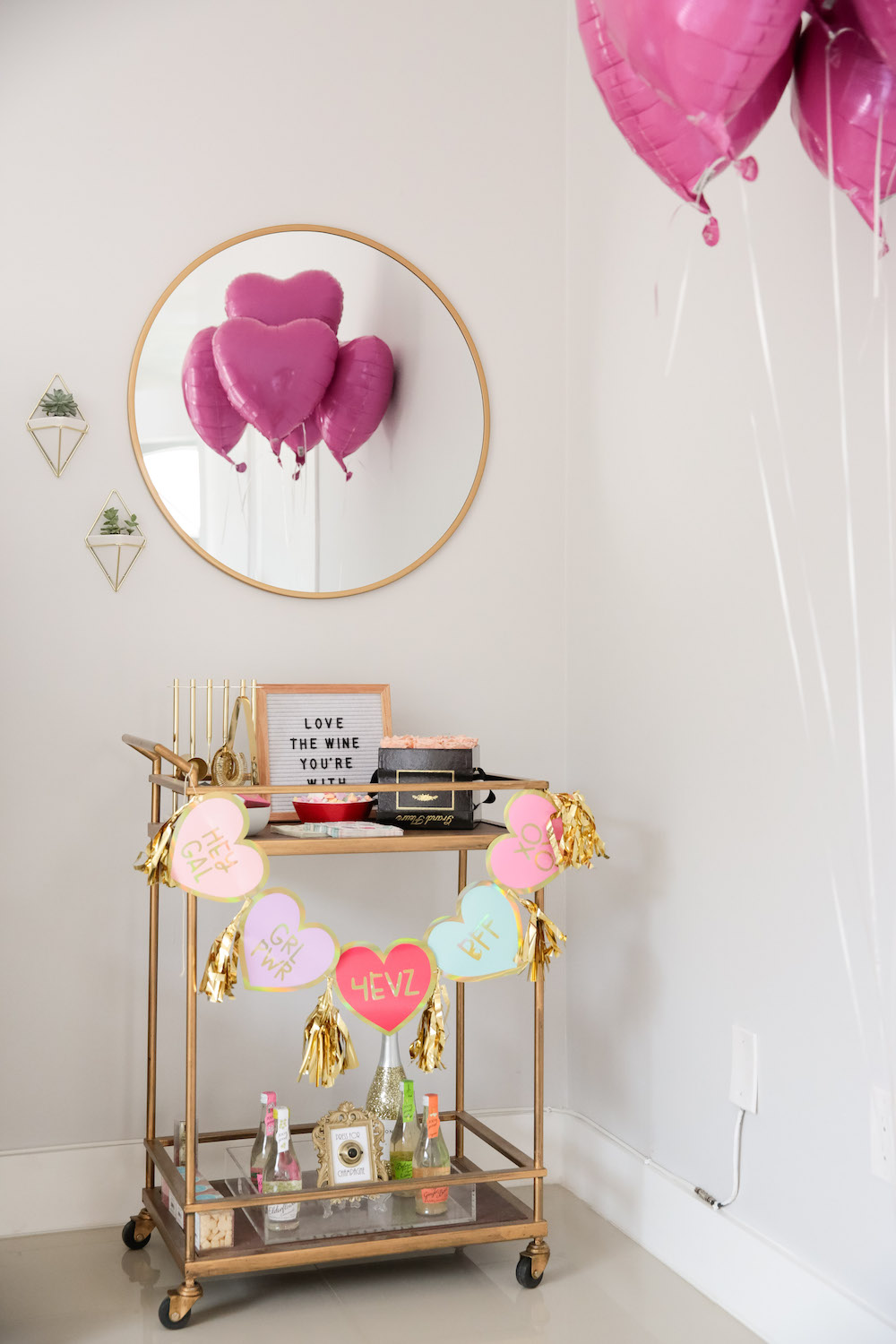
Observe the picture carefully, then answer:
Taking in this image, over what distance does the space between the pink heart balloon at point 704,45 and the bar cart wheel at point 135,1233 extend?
191cm

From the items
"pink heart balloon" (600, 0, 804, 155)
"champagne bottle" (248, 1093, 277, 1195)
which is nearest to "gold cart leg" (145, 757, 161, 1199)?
"champagne bottle" (248, 1093, 277, 1195)

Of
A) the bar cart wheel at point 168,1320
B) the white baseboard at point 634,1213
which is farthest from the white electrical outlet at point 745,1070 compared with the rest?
the bar cart wheel at point 168,1320

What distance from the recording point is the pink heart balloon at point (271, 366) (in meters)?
2.22

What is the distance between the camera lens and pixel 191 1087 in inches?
69.3

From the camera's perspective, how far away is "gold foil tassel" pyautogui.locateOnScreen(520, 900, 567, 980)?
187 cm

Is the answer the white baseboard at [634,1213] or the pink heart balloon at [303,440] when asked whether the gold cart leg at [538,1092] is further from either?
the pink heart balloon at [303,440]

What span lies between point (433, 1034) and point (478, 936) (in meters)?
0.21

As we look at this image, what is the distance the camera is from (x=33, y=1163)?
2129mm

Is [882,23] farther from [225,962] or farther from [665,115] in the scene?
[225,962]

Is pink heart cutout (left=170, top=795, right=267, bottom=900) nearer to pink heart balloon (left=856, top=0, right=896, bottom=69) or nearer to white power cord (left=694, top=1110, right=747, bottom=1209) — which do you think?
white power cord (left=694, top=1110, right=747, bottom=1209)

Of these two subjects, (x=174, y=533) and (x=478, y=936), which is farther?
(x=174, y=533)

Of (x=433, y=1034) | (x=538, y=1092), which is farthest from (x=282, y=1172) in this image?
(x=538, y=1092)

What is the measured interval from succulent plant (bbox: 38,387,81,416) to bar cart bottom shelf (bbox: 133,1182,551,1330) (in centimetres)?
140

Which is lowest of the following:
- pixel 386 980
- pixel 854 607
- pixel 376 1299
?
pixel 376 1299
